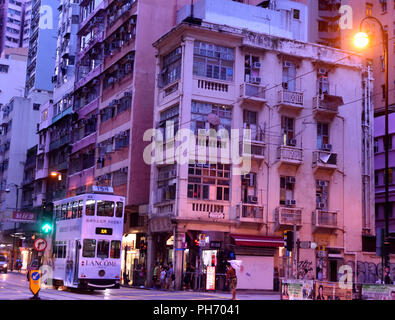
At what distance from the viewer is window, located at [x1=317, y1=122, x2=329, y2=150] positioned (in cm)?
4156

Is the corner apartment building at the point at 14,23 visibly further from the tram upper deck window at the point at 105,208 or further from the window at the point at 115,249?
the window at the point at 115,249

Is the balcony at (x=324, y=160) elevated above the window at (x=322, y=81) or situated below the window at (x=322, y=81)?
below

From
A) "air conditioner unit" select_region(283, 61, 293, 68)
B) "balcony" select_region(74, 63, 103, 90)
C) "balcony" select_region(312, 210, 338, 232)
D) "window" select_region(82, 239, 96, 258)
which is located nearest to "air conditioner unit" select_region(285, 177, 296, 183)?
"balcony" select_region(312, 210, 338, 232)

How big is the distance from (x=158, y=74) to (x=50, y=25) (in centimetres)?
5012

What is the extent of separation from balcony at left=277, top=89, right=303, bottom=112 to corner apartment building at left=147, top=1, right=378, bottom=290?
0.07m

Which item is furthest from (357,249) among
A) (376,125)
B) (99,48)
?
(99,48)

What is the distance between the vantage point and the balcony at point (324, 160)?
40406 mm

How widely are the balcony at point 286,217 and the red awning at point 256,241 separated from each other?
1101 mm

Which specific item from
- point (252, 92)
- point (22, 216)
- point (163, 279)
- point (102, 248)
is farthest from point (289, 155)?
point (22, 216)

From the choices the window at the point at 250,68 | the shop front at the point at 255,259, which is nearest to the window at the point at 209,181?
the shop front at the point at 255,259

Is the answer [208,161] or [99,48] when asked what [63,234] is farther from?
[99,48]

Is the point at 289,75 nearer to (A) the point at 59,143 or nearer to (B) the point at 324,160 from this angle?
(B) the point at 324,160

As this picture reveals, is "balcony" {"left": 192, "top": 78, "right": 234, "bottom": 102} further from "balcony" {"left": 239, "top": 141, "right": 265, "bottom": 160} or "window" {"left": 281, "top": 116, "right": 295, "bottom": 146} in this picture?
"window" {"left": 281, "top": 116, "right": 295, "bottom": 146}
